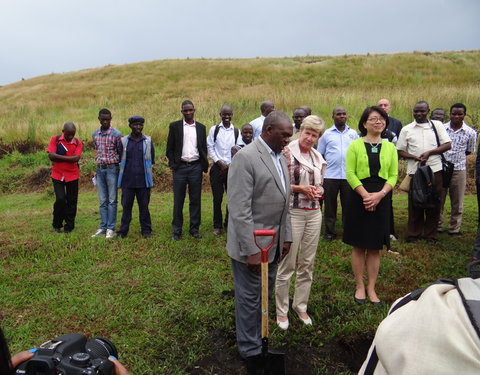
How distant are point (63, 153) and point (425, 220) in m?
6.30

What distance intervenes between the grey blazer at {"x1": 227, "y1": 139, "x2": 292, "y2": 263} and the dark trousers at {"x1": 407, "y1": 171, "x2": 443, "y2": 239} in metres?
3.89

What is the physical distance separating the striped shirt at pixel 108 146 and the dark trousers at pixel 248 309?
4055 mm

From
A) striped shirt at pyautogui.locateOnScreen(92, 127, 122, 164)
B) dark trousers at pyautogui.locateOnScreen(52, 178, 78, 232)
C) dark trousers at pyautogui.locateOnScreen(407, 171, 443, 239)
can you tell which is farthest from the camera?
dark trousers at pyautogui.locateOnScreen(52, 178, 78, 232)

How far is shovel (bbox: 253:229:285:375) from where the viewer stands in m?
3.04

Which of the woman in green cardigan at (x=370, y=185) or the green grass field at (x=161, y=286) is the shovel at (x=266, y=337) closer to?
the green grass field at (x=161, y=286)

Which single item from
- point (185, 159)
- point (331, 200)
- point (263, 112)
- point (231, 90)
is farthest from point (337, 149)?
point (231, 90)

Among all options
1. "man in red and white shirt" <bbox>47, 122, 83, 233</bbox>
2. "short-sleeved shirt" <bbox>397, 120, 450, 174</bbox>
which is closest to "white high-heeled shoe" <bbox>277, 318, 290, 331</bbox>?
"short-sleeved shirt" <bbox>397, 120, 450, 174</bbox>

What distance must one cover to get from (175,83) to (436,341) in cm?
2925

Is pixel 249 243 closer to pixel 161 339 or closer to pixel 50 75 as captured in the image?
pixel 161 339

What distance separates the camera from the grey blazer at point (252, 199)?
3.15 meters

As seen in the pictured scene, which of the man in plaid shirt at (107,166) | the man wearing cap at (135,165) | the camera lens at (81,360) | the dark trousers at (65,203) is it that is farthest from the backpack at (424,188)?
the dark trousers at (65,203)

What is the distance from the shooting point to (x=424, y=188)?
19.6 feet

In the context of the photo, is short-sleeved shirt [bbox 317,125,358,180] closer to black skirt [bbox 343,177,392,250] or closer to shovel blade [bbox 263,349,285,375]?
black skirt [bbox 343,177,392,250]

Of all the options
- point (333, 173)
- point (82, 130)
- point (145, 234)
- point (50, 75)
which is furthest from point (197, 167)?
point (50, 75)
